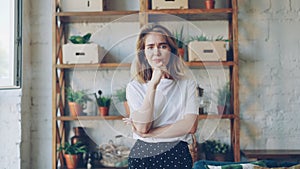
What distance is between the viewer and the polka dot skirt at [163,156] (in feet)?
5.79

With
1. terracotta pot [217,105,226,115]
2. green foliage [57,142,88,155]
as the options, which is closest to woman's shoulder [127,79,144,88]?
terracotta pot [217,105,226,115]

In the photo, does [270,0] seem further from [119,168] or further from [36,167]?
[36,167]

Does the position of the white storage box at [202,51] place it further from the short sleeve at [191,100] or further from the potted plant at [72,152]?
the potted plant at [72,152]

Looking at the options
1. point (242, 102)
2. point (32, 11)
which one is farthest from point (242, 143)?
point (32, 11)

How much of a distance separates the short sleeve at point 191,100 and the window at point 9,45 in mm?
1184

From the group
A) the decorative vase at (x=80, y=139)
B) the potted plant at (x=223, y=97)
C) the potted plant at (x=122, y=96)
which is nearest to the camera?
the potted plant at (x=122, y=96)

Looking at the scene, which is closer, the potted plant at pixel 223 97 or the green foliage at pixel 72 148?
the potted plant at pixel 223 97

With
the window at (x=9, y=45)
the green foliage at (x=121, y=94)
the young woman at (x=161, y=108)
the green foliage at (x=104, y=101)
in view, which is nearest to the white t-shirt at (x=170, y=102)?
the young woman at (x=161, y=108)

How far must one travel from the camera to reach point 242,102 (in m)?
2.52

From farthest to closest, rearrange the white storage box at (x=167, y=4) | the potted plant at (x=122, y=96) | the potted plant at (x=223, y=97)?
the white storage box at (x=167, y=4), the potted plant at (x=223, y=97), the potted plant at (x=122, y=96)

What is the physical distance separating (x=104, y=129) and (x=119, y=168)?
0.29m

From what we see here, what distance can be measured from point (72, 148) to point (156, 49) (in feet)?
3.27

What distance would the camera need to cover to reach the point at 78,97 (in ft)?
7.89

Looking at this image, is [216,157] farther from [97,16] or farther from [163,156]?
[97,16]
